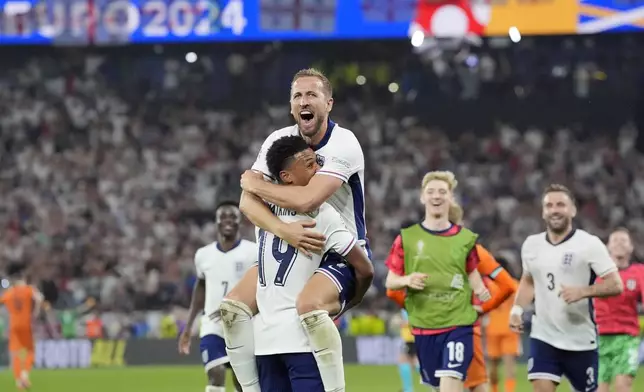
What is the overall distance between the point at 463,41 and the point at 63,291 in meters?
11.4

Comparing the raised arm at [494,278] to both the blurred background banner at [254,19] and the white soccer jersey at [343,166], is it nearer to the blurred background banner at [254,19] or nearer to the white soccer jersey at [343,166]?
the white soccer jersey at [343,166]

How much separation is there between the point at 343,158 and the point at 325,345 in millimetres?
1070

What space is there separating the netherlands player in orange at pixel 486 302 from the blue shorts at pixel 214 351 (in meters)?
2.12

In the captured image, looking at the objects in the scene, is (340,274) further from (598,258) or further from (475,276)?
(598,258)

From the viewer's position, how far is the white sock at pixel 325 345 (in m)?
6.32

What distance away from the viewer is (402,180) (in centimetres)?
2845

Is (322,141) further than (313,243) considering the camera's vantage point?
Yes

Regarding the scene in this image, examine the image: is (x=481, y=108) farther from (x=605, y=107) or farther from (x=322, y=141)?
(x=322, y=141)

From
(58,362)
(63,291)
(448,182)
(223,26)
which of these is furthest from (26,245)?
(448,182)

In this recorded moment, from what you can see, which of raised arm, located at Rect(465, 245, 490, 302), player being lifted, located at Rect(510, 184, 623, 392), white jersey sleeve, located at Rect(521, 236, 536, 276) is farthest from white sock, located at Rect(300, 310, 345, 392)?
white jersey sleeve, located at Rect(521, 236, 536, 276)

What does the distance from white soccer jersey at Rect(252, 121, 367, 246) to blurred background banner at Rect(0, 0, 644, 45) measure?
15080mm

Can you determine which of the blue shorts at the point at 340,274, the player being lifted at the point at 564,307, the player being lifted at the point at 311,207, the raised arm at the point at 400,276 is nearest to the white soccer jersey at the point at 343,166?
the player being lifted at the point at 311,207

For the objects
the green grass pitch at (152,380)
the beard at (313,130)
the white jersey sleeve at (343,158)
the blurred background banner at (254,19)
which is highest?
the blurred background banner at (254,19)

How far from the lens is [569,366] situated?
33.7 ft
